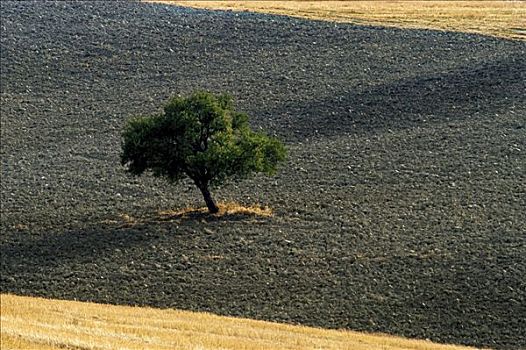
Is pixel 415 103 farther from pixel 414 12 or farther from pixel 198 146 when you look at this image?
pixel 414 12

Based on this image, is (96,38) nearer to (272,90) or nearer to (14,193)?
(272,90)

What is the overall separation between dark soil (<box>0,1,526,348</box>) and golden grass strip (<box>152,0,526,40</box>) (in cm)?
288

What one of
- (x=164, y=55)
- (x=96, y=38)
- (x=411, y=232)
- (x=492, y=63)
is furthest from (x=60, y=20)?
(x=411, y=232)

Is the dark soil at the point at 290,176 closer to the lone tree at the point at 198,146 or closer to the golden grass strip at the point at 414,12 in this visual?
the lone tree at the point at 198,146

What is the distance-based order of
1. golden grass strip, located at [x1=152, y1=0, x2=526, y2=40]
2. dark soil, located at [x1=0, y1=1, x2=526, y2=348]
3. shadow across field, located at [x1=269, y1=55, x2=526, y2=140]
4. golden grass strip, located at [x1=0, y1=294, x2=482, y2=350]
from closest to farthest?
golden grass strip, located at [x1=0, y1=294, x2=482, y2=350] → dark soil, located at [x1=0, y1=1, x2=526, y2=348] → shadow across field, located at [x1=269, y1=55, x2=526, y2=140] → golden grass strip, located at [x1=152, y1=0, x2=526, y2=40]

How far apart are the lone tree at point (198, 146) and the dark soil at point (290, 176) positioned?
1730 mm


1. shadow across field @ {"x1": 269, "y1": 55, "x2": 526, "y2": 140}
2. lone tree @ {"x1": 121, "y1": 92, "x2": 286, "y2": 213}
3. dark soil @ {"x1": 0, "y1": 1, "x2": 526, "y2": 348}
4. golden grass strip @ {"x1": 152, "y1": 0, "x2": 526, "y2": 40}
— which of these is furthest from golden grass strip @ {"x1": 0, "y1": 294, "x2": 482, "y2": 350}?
golden grass strip @ {"x1": 152, "y1": 0, "x2": 526, "y2": 40}

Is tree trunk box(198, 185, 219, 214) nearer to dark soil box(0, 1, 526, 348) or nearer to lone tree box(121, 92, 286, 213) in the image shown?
lone tree box(121, 92, 286, 213)

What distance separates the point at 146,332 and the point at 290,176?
20.7 m

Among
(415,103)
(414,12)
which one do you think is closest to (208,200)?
(415,103)

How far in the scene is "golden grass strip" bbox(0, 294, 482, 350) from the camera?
2462 centimetres

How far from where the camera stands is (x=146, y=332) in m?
28.3

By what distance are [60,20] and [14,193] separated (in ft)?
88.1

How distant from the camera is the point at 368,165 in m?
48.7
